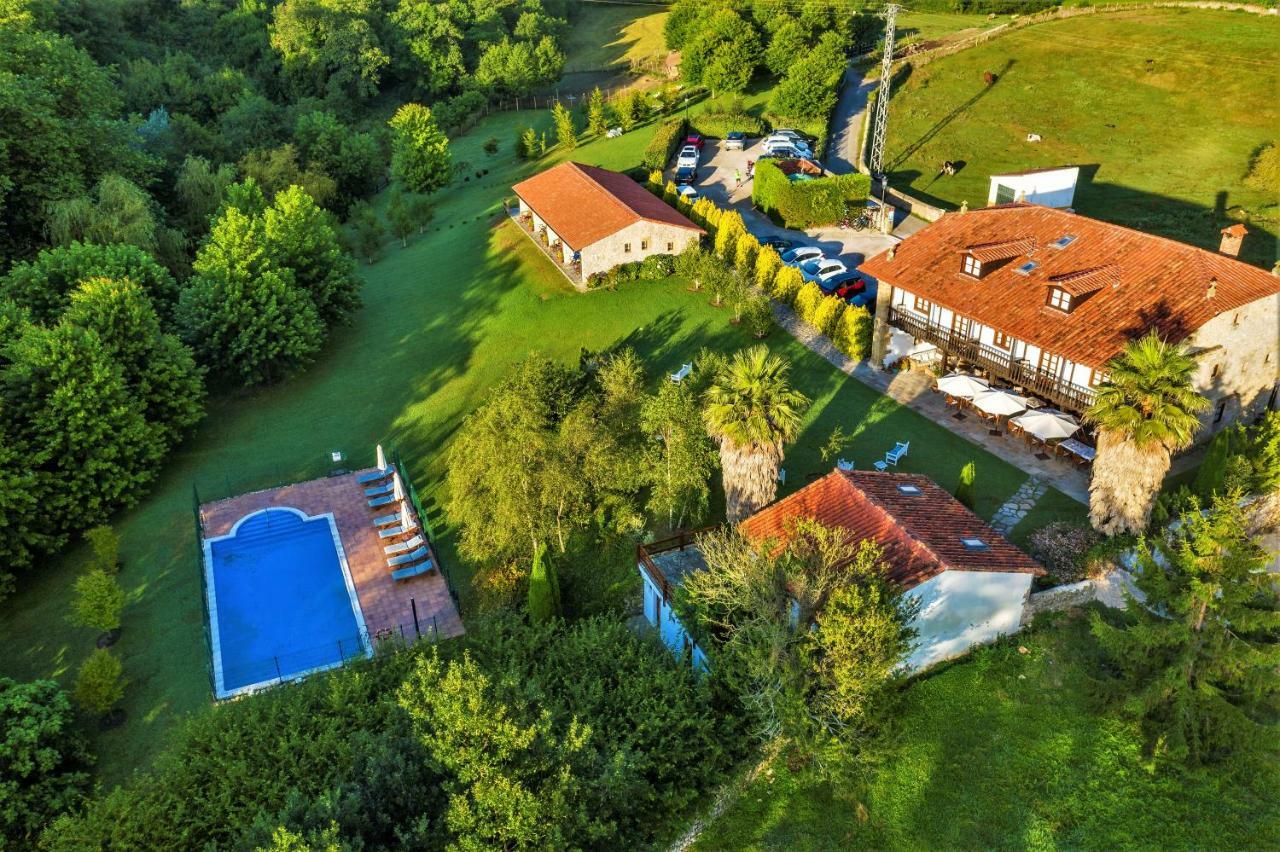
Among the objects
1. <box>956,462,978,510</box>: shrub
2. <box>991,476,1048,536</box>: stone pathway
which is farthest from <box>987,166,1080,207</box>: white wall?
<box>956,462,978,510</box>: shrub

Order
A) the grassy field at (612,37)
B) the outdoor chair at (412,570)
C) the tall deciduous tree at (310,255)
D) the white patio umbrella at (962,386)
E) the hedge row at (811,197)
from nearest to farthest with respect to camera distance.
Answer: the outdoor chair at (412,570) → the white patio umbrella at (962,386) → the tall deciduous tree at (310,255) → the hedge row at (811,197) → the grassy field at (612,37)

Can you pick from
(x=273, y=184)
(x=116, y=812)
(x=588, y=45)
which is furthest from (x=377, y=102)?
(x=116, y=812)

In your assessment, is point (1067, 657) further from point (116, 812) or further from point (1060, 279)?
point (116, 812)

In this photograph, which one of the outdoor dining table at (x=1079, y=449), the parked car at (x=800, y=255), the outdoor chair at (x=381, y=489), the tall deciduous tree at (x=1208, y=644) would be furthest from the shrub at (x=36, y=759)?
the parked car at (x=800, y=255)

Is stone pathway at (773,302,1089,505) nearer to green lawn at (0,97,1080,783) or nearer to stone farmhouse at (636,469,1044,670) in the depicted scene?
green lawn at (0,97,1080,783)

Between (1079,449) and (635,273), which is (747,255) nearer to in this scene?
(635,273)

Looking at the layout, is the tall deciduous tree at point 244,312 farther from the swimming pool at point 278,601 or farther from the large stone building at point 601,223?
the large stone building at point 601,223
